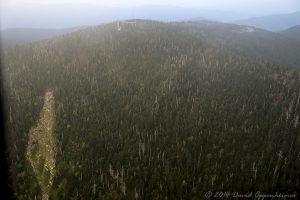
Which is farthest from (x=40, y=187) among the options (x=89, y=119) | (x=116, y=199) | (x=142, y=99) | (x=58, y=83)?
(x=58, y=83)

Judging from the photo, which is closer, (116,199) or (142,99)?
(116,199)

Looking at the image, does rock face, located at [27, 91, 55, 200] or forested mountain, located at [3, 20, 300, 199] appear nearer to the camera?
forested mountain, located at [3, 20, 300, 199]

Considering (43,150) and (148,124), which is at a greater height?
(148,124)

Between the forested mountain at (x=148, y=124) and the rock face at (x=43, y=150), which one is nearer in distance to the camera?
the forested mountain at (x=148, y=124)

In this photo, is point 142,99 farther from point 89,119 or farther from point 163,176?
point 163,176
